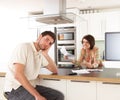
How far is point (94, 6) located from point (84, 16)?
397mm

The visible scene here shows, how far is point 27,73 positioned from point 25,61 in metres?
0.16

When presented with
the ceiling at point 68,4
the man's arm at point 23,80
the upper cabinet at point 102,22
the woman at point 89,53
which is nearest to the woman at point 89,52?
the woman at point 89,53

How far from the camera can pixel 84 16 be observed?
5441 mm

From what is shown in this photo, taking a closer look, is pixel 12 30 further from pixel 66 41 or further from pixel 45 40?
pixel 45 40

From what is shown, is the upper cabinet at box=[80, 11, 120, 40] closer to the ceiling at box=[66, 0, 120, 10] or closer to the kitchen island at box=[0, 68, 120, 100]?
the ceiling at box=[66, 0, 120, 10]

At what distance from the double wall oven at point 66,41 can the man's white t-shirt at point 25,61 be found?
3.16 m

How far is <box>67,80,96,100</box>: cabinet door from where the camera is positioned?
7.26 feet

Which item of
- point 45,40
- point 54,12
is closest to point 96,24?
point 54,12

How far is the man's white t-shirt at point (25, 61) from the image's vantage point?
6.79ft

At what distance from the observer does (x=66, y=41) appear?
5469mm

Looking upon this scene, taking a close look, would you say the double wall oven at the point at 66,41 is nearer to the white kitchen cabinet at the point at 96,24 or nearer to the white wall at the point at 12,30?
the white kitchen cabinet at the point at 96,24

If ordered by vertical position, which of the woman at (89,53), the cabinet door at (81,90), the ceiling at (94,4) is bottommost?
the cabinet door at (81,90)

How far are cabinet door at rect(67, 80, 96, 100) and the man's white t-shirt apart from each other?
1.30ft

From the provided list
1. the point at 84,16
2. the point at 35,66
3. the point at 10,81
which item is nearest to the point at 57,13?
the point at 35,66
